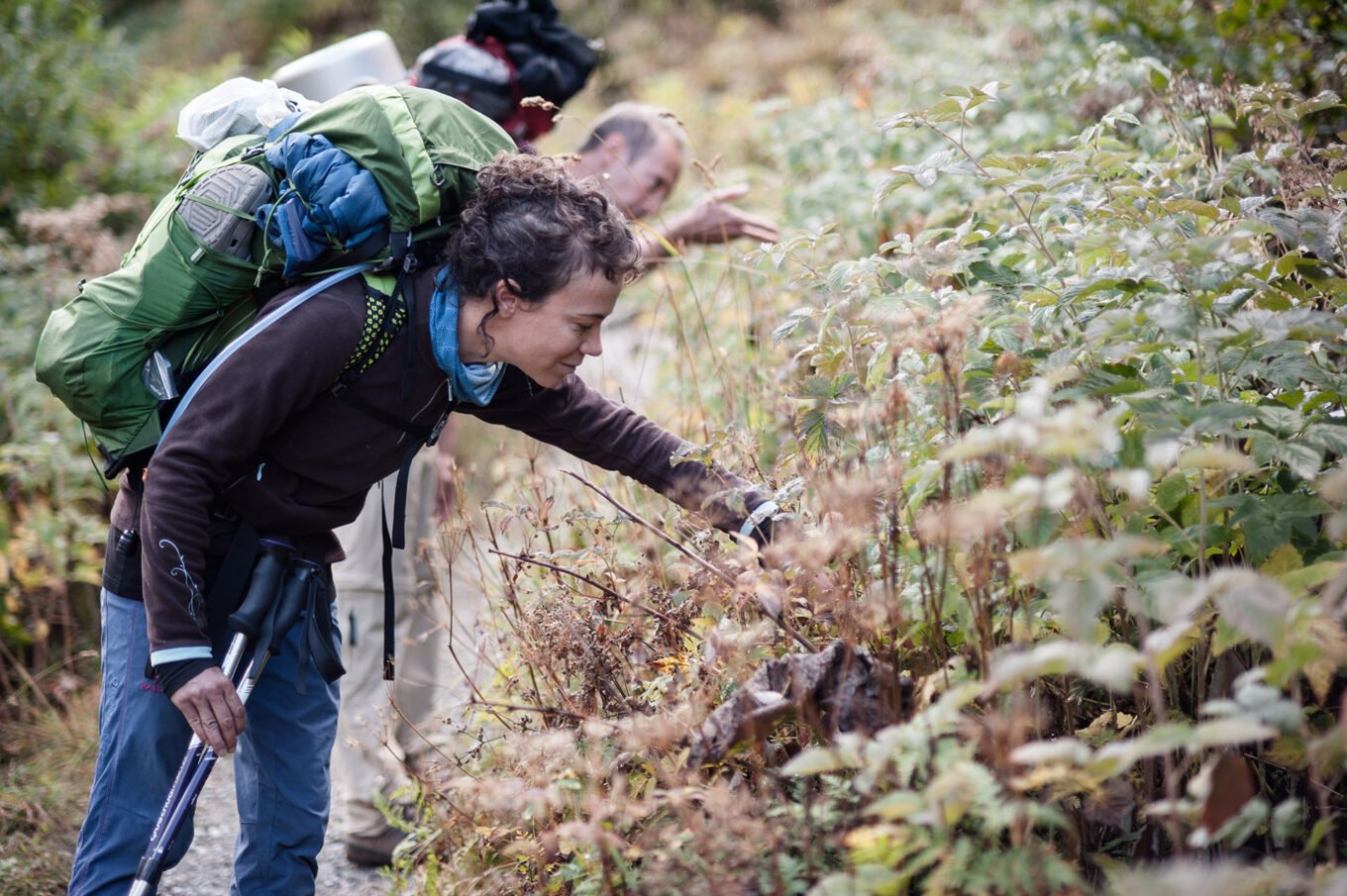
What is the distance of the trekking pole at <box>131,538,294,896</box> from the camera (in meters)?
2.35

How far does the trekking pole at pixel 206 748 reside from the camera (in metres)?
2.35

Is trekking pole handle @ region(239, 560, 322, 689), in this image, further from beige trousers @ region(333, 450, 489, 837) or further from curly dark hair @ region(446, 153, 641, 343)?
beige trousers @ region(333, 450, 489, 837)

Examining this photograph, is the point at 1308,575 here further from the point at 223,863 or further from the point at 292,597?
the point at 223,863

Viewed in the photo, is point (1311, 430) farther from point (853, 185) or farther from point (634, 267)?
point (853, 185)

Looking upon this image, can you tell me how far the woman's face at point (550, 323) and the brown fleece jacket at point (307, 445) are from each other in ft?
0.54

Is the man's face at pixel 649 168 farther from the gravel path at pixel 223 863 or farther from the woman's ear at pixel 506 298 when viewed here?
the gravel path at pixel 223 863

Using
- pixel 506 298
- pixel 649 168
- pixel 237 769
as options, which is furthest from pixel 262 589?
pixel 649 168

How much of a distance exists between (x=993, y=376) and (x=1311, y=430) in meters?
0.56

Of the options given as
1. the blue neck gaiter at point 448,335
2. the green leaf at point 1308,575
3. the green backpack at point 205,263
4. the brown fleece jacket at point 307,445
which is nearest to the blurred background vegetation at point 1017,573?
the green leaf at point 1308,575

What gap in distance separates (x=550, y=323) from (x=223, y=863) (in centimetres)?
233

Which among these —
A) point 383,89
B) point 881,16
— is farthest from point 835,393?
point 881,16

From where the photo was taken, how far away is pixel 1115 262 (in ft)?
7.52

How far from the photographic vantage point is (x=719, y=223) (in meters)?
3.87

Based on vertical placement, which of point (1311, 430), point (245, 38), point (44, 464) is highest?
point (245, 38)
